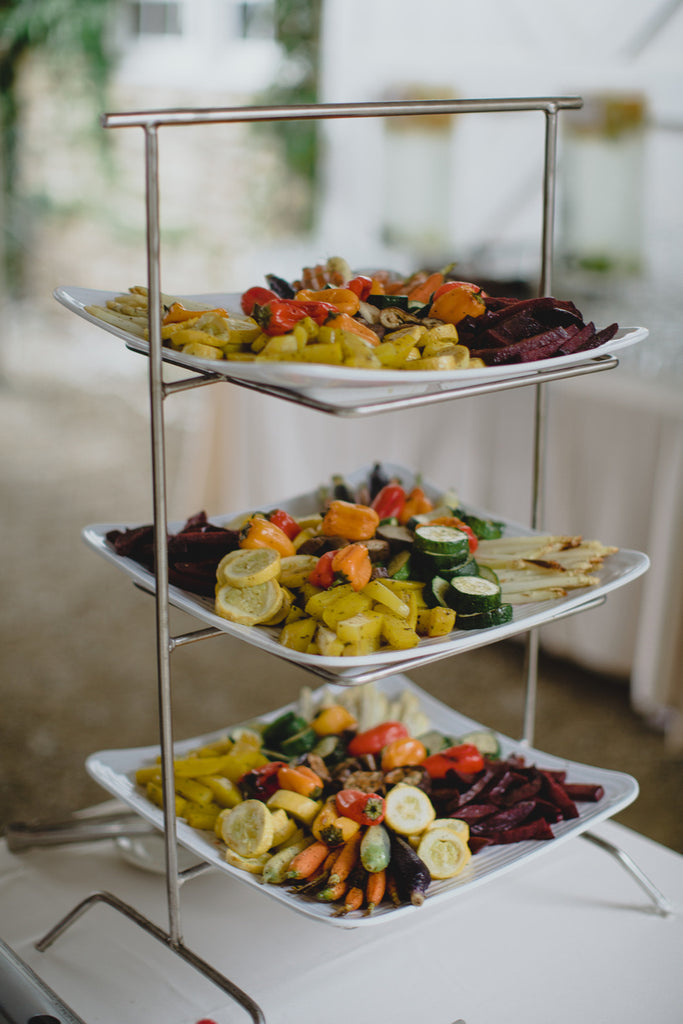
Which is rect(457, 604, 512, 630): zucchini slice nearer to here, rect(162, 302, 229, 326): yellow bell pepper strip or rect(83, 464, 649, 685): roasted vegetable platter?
rect(83, 464, 649, 685): roasted vegetable platter

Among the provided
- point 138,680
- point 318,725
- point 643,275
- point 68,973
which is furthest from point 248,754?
point 643,275

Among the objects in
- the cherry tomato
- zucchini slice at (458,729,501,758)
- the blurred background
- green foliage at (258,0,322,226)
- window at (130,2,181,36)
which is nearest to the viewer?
the cherry tomato

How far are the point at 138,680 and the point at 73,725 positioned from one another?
31 cm

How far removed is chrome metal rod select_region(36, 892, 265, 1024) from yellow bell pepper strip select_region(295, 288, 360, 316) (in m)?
0.73

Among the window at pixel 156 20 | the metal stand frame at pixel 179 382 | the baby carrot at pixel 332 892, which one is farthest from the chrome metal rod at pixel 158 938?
the window at pixel 156 20

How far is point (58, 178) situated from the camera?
7.28 metres

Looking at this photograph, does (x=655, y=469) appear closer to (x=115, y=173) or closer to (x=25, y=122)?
(x=115, y=173)

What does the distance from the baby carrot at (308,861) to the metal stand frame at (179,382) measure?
0.13 m

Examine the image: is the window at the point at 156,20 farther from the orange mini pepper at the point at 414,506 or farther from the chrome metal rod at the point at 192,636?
the chrome metal rod at the point at 192,636

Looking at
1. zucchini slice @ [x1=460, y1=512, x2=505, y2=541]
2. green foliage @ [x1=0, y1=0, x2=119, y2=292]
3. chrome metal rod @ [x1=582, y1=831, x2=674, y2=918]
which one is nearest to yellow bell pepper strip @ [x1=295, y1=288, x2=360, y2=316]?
zucchini slice @ [x1=460, y1=512, x2=505, y2=541]

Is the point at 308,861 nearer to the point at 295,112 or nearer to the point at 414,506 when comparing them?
the point at 414,506

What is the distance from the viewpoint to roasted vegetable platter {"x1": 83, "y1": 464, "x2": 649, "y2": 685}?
39.3 inches

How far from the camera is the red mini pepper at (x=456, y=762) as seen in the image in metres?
1.35

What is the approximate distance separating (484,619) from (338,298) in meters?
0.38
